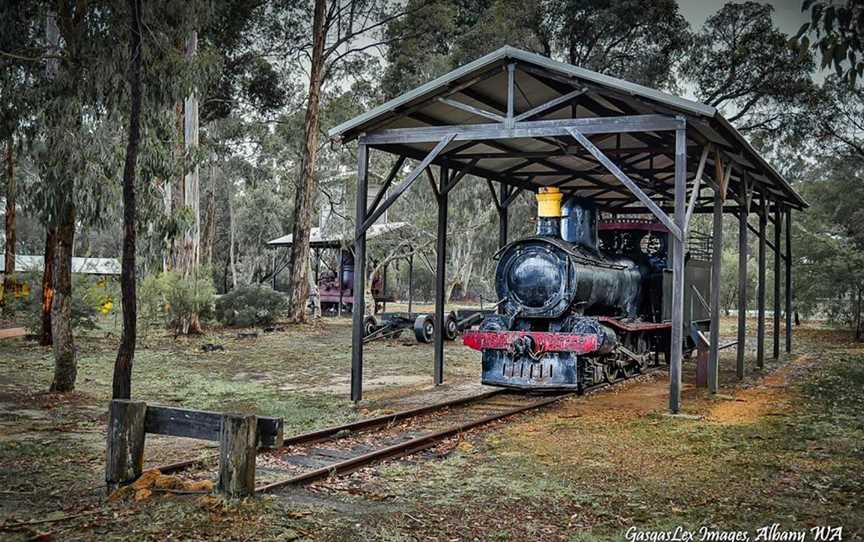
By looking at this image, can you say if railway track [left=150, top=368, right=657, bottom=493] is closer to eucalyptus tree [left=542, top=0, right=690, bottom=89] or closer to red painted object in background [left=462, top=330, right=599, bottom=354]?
red painted object in background [left=462, top=330, right=599, bottom=354]

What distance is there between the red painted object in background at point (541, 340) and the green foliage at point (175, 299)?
10.8 meters

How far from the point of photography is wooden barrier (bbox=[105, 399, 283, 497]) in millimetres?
5559

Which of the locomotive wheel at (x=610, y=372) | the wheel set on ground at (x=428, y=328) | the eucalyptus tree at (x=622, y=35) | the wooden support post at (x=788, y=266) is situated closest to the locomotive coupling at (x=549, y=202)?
the locomotive wheel at (x=610, y=372)

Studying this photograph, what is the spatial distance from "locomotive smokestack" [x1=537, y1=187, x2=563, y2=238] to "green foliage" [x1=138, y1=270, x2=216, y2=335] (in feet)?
36.3

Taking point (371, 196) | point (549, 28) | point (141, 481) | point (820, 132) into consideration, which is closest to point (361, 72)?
point (549, 28)

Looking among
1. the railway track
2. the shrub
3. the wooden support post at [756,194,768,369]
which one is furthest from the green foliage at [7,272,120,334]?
the wooden support post at [756,194,768,369]

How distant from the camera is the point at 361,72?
94.8ft

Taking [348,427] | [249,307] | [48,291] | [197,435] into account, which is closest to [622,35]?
[249,307]

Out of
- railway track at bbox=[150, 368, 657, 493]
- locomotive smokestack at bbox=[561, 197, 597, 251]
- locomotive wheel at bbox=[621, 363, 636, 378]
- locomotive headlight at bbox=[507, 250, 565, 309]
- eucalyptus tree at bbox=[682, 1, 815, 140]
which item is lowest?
railway track at bbox=[150, 368, 657, 493]

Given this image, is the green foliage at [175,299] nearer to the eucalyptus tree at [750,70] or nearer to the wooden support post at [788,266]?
the wooden support post at [788,266]

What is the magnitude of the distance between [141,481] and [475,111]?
6.05 meters

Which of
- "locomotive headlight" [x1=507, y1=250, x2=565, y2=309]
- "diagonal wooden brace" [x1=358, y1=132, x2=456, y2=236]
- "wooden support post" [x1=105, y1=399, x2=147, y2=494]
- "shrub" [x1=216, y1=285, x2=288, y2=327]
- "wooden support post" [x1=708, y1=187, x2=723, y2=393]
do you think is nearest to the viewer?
"wooden support post" [x1=105, y1=399, x2=147, y2=494]

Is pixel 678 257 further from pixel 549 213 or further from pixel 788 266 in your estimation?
pixel 788 266

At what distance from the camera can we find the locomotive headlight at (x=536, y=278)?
11719mm
